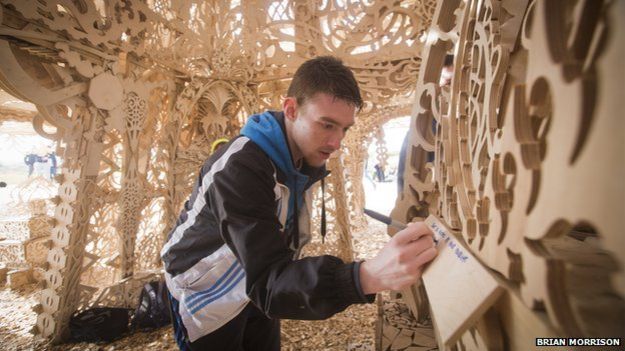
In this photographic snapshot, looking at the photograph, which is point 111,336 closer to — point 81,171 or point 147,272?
point 147,272

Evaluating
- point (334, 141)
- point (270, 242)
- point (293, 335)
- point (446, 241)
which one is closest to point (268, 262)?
point (270, 242)

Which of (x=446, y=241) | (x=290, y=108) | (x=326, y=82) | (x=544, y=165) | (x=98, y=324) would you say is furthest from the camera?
(x=98, y=324)

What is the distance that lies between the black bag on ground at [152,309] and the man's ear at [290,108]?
259 centimetres

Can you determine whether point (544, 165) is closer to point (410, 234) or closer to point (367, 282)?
point (410, 234)

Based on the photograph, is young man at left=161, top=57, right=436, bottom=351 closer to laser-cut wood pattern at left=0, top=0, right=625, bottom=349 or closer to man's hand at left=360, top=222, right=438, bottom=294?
man's hand at left=360, top=222, right=438, bottom=294

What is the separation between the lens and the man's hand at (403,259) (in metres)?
0.69

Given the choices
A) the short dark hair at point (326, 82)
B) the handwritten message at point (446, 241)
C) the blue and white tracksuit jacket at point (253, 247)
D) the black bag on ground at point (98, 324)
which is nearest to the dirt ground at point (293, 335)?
the black bag on ground at point (98, 324)

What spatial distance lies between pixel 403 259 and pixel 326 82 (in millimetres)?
811

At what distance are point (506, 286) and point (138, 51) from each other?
3.51 metres

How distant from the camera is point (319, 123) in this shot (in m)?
1.23

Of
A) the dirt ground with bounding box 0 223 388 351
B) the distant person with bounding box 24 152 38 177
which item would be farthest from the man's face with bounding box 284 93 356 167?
the distant person with bounding box 24 152 38 177

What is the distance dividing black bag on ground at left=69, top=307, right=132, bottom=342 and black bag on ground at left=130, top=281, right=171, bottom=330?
0.40 ft

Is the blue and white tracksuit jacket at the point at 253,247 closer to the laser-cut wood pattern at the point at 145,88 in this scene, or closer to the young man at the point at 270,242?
the young man at the point at 270,242

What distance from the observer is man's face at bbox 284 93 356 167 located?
1202 mm
